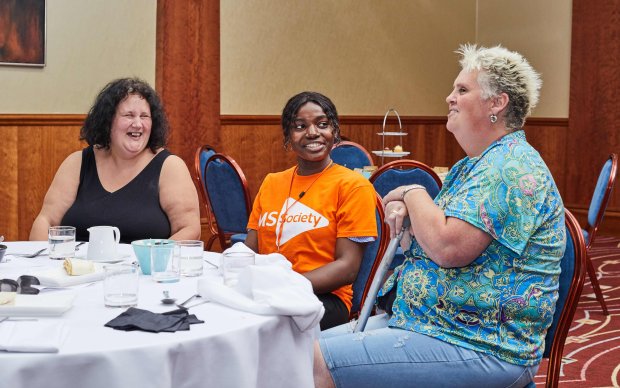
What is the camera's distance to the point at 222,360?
1743 millimetres

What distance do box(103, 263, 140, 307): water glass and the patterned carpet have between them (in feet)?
7.43

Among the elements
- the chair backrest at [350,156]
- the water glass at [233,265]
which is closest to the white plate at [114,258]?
the water glass at [233,265]

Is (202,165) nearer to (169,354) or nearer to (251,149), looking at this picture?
(251,149)

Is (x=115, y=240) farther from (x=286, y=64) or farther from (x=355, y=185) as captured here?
(x=286, y=64)

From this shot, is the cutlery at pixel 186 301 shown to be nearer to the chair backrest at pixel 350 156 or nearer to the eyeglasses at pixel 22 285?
the eyeglasses at pixel 22 285

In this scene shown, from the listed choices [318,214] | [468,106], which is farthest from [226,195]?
[468,106]

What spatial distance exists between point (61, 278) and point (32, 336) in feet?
1.72

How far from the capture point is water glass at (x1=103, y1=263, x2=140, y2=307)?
1.93 metres

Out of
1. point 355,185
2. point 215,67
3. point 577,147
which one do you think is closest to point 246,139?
point 215,67

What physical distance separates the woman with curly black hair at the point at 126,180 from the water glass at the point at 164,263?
978 mm

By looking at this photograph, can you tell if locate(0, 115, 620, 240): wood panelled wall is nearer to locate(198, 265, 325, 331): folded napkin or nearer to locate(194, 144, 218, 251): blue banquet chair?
locate(194, 144, 218, 251): blue banquet chair

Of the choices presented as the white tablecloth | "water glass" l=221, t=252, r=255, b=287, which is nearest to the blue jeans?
the white tablecloth

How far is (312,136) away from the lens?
9.75 ft

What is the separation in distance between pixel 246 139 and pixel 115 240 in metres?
4.81
